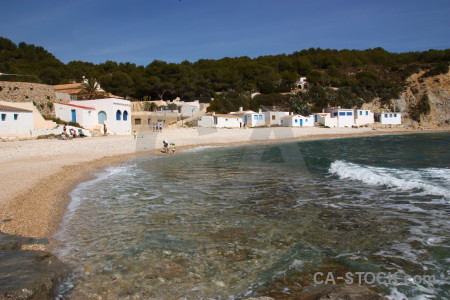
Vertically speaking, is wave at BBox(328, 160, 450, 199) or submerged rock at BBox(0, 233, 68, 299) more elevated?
submerged rock at BBox(0, 233, 68, 299)

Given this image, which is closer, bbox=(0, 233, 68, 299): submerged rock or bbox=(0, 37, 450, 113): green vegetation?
bbox=(0, 233, 68, 299): submerged rock

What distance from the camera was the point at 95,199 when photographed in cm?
1032

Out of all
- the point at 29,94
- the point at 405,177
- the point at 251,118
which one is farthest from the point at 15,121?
the point at 251,118

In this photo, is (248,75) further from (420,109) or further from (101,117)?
(101,117)

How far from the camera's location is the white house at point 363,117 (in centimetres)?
6562

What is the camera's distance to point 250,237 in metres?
6.62

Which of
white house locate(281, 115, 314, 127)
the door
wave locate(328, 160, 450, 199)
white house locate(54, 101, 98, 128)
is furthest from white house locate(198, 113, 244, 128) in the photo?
wave locate(328, 160, 450, 199)

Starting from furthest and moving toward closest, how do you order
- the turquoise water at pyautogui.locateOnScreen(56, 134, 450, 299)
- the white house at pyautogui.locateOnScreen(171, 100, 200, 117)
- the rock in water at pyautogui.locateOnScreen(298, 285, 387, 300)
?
the white house at pyautogui.locateOnScreen(171, 100, 200, 117)
the turquoise water at pyautogui.locateOnScreen(56, 134, 450, 299)
the rock in water at pyautogui.locateOnScreen(298, 285, 387, 300)

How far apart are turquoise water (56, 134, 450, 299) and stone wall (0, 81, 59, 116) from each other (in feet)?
83.2

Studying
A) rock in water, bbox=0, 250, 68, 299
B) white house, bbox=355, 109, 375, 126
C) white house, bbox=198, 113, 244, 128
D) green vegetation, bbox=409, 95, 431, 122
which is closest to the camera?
rock in water, bbox=0, 250, 68, 299

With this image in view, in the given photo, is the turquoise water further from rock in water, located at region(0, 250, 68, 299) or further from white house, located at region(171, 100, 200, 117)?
white house, located at region(171, 100, 200, 117)

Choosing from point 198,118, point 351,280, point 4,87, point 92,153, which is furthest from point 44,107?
point 351,280

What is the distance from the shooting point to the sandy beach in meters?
7.86

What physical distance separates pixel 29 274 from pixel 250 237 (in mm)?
3912
